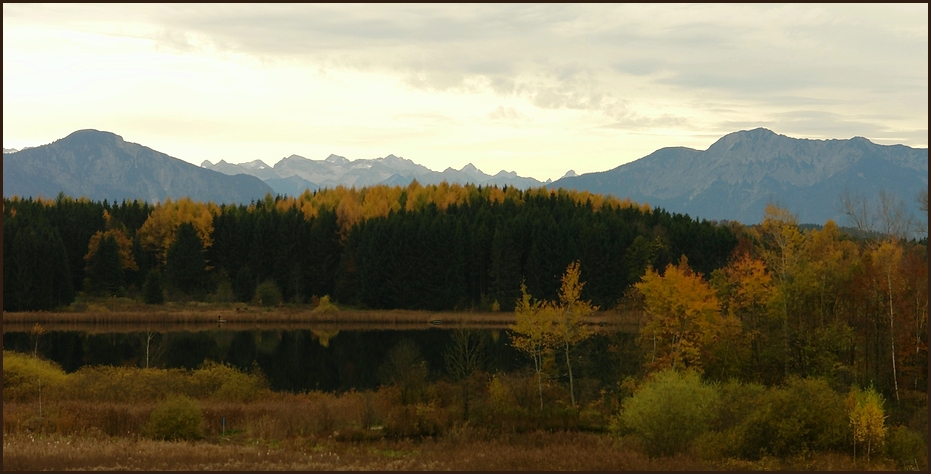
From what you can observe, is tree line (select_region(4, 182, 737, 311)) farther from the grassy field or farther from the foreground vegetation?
the grassy field

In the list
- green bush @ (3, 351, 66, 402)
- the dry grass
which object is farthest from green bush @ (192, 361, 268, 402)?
the dry grass

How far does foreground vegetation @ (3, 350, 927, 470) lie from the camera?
2652cm

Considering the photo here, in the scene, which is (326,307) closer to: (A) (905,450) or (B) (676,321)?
(B) (676,321)

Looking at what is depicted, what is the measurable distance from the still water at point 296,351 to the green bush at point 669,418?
543 inches

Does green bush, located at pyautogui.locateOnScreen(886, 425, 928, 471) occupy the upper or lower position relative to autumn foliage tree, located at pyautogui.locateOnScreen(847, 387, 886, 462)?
lower

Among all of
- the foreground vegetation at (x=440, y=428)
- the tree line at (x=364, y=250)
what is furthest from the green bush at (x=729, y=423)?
the tree line at (x=364, y=250)

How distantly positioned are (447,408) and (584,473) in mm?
12926

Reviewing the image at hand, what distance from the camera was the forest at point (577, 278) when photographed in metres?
40.4

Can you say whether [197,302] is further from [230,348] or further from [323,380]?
[323,380]

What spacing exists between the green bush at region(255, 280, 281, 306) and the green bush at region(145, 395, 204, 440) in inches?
2992

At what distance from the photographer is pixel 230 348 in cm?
6906

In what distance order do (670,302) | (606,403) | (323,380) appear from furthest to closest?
(323,380) < (670,302) < (606,403)

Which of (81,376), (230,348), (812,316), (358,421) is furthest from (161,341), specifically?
(812,316)

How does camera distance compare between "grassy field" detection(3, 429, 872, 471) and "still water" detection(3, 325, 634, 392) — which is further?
"still water" detection(3, 325, 634, 392)
